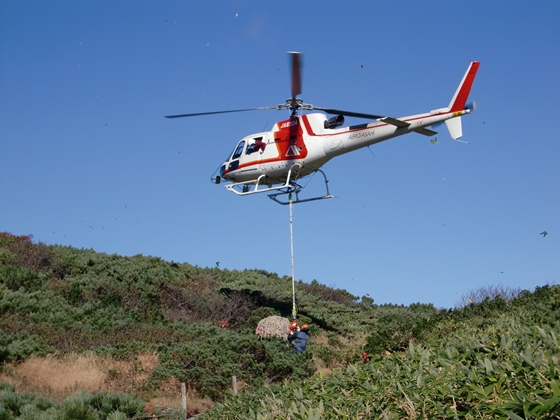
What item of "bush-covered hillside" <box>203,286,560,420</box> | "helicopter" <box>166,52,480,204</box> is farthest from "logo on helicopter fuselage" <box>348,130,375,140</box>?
"bush-covered hillside" <box>203,286,560,420</box>

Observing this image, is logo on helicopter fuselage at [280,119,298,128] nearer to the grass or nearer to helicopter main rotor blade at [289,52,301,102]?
helicopter main rotor blade at [289,52,301,102]

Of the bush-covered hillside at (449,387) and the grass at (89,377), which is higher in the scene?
the grass at (89,377)

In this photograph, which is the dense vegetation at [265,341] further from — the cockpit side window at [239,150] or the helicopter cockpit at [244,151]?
the cockpit side window at [239,150]

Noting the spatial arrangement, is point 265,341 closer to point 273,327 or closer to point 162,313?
point 273,327

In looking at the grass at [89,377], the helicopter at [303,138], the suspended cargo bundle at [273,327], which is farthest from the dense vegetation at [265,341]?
the helicopter at [303,138]

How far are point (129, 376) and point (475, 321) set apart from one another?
8.27 m

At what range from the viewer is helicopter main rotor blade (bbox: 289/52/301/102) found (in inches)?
766

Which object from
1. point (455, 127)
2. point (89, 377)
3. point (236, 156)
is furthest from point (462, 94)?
point (89, 377)

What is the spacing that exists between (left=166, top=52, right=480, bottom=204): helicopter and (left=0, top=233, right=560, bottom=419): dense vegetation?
202 inches

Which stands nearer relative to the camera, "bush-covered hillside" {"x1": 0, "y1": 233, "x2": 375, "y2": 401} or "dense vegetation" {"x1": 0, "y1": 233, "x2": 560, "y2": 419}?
"dense vegetation" {"x1": 0, "y1": 233, "x2": 560, "y2": 419}

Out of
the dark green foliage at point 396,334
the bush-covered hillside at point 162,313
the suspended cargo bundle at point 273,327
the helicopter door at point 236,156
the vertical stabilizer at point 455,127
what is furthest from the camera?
the helicopter door at point 236,156

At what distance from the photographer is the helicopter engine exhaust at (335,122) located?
75.5 feet

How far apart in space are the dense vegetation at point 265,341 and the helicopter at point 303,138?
5.13m

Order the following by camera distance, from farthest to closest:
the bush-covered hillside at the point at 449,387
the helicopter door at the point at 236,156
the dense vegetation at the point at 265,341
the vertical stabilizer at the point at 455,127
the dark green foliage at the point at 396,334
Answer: the helicopter door at the point at 236,156 → the vertical stabilizer at the point at 455,127 → the dark green foliage at the point at 396,334 → the dense vegetation at the point at 265,341 → the bush-covered hillside at the point at 449,387
